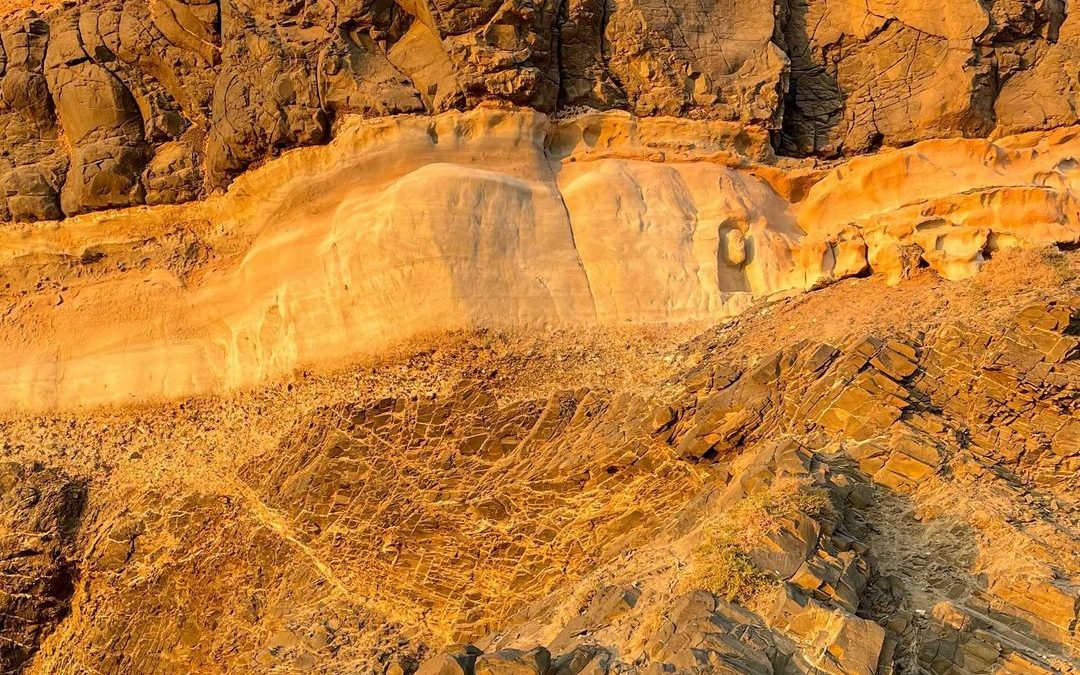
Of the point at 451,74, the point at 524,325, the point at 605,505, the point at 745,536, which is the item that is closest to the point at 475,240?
the point at 524,325

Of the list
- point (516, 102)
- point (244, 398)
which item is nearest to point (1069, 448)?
point (516, 102)

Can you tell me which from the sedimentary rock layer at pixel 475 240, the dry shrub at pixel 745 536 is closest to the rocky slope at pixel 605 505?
the dry shrub at pixel 745 536

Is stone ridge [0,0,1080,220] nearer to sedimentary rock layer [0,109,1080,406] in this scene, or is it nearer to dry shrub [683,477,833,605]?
sedimentary rock layer [0,109,1080,406]

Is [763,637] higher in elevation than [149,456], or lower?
higher

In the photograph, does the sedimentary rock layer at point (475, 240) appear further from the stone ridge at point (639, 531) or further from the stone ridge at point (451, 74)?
the stone ridge at point (639, 531)

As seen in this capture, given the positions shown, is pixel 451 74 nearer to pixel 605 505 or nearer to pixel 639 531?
pixel 605 505

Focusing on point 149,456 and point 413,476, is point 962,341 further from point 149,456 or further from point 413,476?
point 149,456

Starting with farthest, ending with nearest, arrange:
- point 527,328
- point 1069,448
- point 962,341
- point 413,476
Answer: point 527,328 < point 413,476 < point 962,341 < point 1069,448

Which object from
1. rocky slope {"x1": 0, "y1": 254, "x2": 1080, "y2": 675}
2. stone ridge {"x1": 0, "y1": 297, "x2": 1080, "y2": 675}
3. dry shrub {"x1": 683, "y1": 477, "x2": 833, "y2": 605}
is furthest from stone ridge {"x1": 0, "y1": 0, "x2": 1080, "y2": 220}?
dry shrub {"x1": 683, "y1": 477, "x2": 833, "y2": 605}
